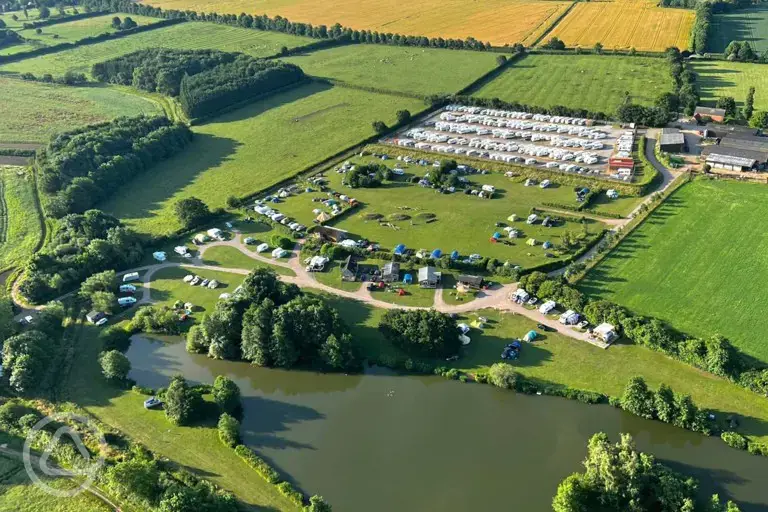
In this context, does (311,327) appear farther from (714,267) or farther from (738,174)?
(738,174)

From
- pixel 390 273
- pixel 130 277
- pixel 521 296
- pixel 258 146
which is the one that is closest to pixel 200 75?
pixel 258 146

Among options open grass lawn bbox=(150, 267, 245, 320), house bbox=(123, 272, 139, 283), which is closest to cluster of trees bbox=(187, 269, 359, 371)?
open grass lawn bbox=(150, 267, 245, 320)

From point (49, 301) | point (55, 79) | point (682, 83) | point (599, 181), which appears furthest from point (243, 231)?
point (55, 79)

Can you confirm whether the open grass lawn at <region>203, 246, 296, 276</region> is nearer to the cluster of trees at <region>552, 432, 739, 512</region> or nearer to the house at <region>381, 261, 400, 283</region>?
the house at <region>381, 261, 400, 283</region>

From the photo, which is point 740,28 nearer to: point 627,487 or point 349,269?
point 349,269

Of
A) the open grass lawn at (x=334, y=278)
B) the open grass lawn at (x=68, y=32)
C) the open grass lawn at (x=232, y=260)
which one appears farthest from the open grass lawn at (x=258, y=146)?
the open grass lawn at (x=68, y=32)
